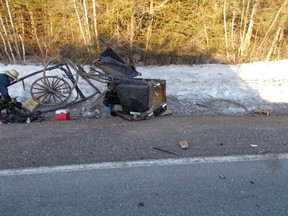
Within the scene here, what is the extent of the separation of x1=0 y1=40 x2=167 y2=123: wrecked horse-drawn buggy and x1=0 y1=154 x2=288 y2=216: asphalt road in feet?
6.00

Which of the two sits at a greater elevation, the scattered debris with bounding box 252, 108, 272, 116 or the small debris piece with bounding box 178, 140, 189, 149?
the small debris piece with bounding box 178, 140, 189, 149

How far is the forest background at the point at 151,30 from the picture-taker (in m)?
9.74

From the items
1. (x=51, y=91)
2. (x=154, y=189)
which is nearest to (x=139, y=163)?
(x=154, y=189)

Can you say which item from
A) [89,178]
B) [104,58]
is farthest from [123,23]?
[89,178]

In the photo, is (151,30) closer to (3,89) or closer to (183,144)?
(3,89)

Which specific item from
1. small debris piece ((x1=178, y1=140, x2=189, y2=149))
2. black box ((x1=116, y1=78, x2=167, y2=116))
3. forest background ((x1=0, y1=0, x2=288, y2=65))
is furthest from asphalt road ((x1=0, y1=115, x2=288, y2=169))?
forest background ((x1=0, y1=0, x2=288, y2=65))

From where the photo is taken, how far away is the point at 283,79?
26.2 ft

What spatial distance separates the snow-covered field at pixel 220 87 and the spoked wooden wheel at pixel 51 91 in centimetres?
43

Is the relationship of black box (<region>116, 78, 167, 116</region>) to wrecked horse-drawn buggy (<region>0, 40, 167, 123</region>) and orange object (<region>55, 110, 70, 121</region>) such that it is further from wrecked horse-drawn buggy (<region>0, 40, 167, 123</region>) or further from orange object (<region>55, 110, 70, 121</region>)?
orange object (<region>55, 110, 70, 121</region>)

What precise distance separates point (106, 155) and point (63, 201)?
1031mm

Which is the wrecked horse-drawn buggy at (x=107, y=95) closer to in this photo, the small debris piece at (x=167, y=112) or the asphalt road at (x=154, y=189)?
the small debris piece at (x=167, y=112)

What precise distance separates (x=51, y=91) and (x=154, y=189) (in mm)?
3991

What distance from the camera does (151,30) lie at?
10.2 meters

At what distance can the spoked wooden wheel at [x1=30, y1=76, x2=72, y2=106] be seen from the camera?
230 inches
